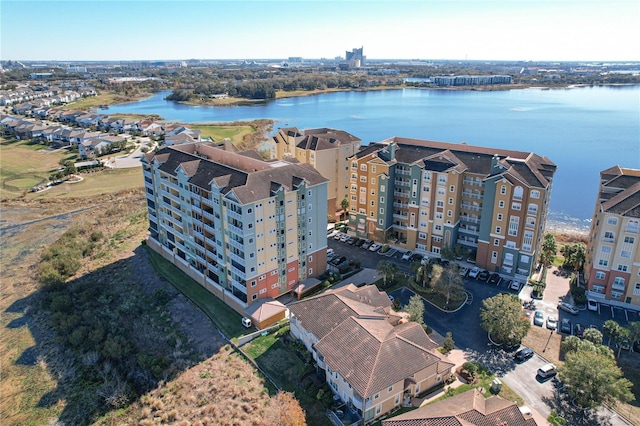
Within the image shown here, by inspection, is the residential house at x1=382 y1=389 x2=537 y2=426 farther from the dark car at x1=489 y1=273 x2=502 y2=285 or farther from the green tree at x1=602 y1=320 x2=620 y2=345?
the dark car at x1=489 y1=273 x2=502 y2=285

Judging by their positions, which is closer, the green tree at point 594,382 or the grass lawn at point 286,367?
the green tree at point 594,382

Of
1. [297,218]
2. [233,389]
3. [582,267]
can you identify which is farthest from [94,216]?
[582,267]

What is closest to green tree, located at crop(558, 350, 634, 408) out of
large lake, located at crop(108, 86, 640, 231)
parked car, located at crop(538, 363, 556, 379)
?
parked car, located at crop(538, 363, 556, 379)

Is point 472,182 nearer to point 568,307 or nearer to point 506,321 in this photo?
point 568,307

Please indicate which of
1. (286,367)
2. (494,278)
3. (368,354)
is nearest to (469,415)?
(368,354)

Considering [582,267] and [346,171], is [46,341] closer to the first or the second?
[346,171]

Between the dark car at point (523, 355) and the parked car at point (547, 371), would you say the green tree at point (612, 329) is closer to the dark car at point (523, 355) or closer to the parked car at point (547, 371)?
the parked car at point (547, 371)

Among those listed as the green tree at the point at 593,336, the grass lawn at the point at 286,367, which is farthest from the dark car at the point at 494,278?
the grass lawn at the point at 286,367
